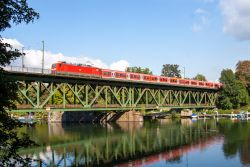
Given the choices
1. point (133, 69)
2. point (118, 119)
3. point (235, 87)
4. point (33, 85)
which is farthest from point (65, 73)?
point (133, 69)

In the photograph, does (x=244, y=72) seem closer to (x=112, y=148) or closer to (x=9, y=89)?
(x=112, y=148)

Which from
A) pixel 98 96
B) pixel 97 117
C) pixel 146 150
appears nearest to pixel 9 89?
pixel 146 150

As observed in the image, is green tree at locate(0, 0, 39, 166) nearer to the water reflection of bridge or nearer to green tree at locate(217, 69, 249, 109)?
the water reflection of bridge

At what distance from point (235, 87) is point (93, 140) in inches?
2654

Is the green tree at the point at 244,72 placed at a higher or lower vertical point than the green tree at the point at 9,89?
higher

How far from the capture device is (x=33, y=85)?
203 ft

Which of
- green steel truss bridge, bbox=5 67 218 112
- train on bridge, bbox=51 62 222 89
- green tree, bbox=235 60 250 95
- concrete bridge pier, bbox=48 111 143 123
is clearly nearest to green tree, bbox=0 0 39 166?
green steel truss bridge, bbox=5 67 218 112

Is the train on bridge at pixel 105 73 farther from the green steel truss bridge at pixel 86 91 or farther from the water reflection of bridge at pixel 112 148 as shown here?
A: the water reflection of bridge at pixel 112 148

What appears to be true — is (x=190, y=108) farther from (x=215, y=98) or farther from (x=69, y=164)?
(x=69, y=164)

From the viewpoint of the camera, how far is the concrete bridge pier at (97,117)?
295 ft

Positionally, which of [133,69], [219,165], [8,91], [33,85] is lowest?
[219,165]

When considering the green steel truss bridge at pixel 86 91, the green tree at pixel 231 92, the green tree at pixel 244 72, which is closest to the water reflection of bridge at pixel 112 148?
the green steel truss bridge at pixel 86 91

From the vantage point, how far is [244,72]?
121312 mm

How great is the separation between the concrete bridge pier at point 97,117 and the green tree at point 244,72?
46.5 meters
